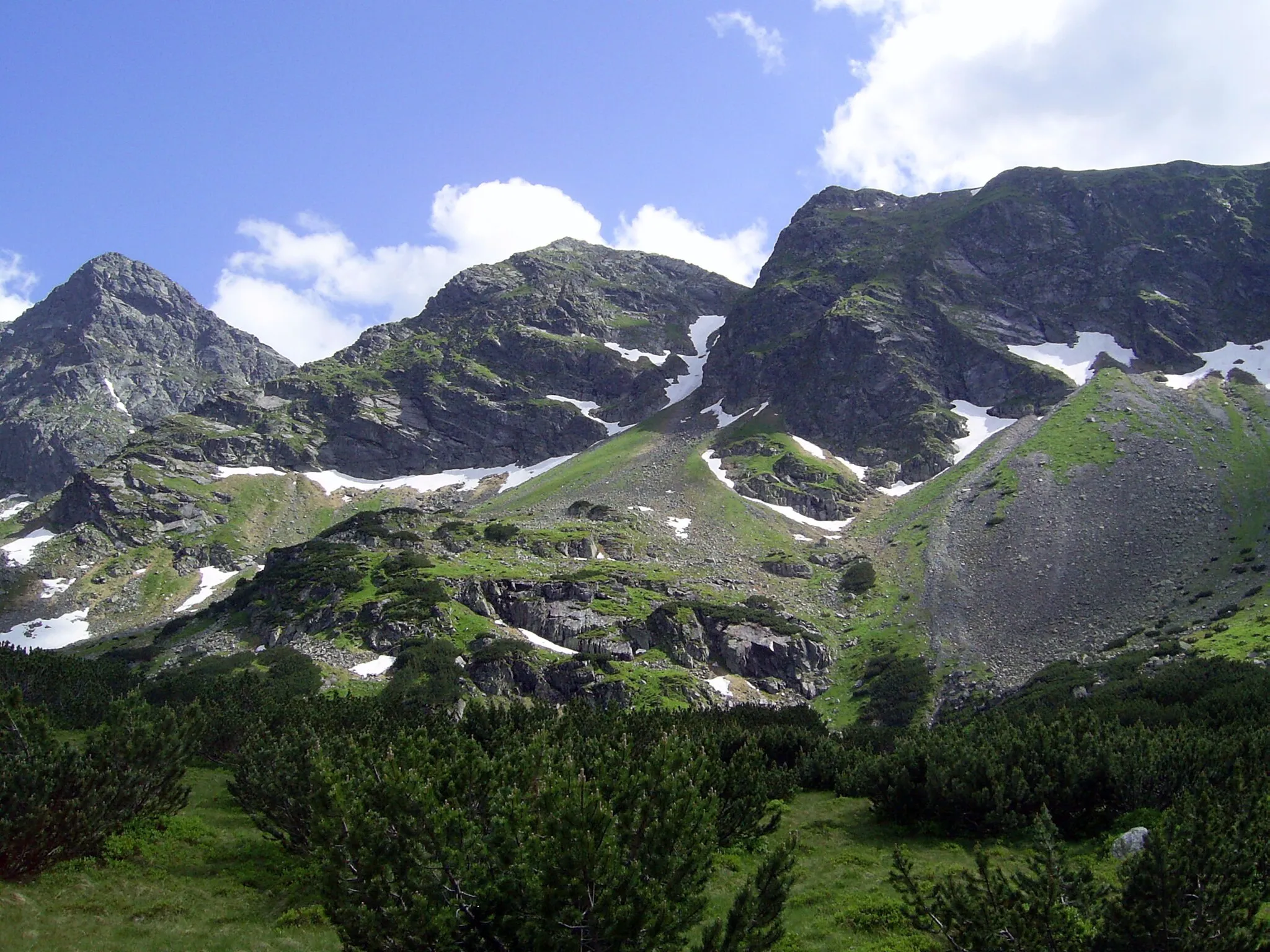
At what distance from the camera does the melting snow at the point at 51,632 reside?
11219cm

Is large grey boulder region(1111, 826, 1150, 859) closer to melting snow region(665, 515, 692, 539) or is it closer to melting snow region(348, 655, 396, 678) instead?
melting snow region(348, 655, 396, 678)

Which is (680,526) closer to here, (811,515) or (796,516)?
(796,516)

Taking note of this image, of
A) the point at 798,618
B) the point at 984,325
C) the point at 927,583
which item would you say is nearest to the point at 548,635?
the point at 798,618

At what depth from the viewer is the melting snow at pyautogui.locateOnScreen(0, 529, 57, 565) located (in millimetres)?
139000

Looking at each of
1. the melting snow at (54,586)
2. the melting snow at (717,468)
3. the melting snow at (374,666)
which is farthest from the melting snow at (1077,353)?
the melting snow at (54,586)

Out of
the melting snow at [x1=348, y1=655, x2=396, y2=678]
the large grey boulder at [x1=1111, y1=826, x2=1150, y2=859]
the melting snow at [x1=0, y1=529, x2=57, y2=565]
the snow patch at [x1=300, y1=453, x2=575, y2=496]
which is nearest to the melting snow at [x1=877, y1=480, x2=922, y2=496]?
the snow patch at [x1=300, y1=453, x2=575, y2=496]

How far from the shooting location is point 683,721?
38.2m

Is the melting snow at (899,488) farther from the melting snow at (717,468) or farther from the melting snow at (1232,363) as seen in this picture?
the melting snow at (1232,363)

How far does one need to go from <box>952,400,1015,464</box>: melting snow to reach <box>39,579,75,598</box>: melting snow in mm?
161409

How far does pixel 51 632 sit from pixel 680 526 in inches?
3898

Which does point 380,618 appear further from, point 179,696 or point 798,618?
point 798,618

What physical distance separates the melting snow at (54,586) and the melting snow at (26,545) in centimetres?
973

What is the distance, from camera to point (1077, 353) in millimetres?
→ 168250

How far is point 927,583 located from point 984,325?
110 m
